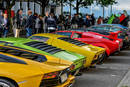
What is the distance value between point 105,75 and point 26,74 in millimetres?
4513

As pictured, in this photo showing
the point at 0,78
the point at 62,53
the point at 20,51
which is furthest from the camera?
the point at 62,53

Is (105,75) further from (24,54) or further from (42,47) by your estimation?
(24,54)

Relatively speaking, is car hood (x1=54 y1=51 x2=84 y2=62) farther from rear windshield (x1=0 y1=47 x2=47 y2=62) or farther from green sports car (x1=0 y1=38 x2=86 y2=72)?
rear windshield (x1=0 y1=47 x2=47 y2=62)

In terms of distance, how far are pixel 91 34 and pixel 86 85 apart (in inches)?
234

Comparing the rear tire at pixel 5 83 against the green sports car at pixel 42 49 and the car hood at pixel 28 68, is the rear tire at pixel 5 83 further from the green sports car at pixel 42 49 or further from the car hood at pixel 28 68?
the green sports car at pixel 42 49

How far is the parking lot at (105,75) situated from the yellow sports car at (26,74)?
92.7 inches

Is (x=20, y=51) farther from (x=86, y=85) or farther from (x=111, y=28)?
(x=111, y=28)

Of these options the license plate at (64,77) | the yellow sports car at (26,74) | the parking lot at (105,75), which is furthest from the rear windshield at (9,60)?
the parking lot at (105,75)

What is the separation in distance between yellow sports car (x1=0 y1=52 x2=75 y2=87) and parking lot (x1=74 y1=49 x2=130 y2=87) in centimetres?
235

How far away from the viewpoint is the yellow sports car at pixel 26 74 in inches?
201

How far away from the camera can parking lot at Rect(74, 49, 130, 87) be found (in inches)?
311

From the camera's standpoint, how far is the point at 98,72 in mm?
9750

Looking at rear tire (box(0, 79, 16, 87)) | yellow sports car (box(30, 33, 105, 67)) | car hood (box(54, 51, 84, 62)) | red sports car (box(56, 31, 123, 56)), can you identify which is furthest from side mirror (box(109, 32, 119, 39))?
rear tire (box(0, 79, 16, 87))

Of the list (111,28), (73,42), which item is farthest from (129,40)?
(73,42)
